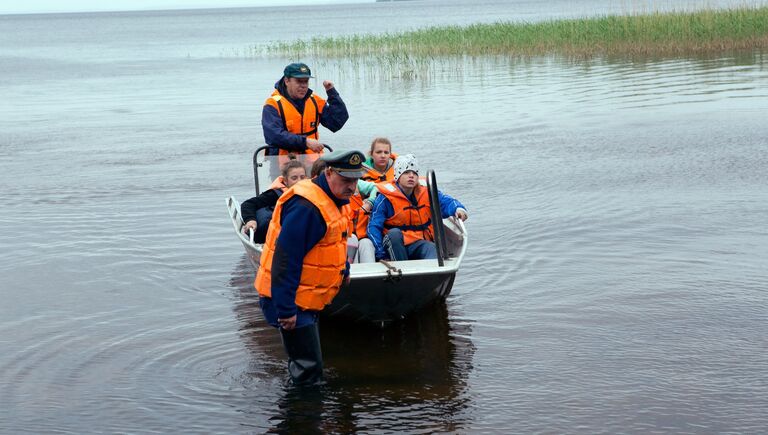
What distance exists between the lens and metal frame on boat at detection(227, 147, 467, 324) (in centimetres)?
717

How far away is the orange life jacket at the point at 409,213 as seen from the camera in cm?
815

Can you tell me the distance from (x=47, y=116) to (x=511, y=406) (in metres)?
21.7

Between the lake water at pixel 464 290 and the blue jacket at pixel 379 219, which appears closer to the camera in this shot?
the lake water at pixel 464 290

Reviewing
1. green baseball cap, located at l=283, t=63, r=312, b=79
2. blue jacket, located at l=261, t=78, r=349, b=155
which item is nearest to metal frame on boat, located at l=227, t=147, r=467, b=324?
blue jacket, located at l=261, t=78, r=349, b=155

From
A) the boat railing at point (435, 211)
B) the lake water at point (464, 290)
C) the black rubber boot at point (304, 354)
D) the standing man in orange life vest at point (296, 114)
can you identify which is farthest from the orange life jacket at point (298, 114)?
the black rubber boot at point (304, 354)

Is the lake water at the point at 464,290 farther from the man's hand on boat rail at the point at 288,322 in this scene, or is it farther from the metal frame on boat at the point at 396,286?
the man's hand on boat rail at the point at 288,322

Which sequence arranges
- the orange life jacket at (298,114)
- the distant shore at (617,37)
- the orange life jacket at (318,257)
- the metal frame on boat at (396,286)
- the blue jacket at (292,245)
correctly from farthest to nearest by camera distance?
the distant shore at (617,37), the orange life jacket at (298,114), the metal frame on boat at (396,286), the orange life jacket at (318,257), the blue jacket at (292,245)

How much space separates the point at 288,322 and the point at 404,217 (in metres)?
2.67

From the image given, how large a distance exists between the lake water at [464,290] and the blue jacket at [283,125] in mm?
1282

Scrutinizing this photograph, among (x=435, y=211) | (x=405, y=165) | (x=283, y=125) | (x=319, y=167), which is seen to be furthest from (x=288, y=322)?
(x=283, y=125)

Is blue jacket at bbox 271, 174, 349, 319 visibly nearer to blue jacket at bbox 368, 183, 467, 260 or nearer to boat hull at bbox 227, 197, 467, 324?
boat hull at bbox 227, 197, 467, 324

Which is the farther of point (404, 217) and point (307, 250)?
point (404, 217)

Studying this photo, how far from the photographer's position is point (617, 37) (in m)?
31.1

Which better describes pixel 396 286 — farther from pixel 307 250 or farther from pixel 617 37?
pixel 617 37
